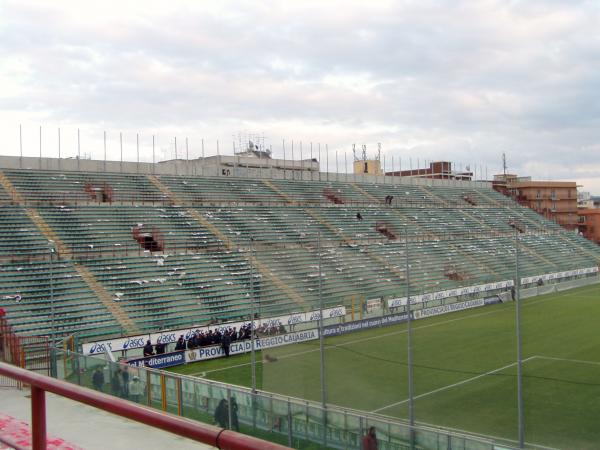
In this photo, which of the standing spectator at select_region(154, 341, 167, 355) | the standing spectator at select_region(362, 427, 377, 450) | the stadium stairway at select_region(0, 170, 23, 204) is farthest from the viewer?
the stadium stairway at select_region(0, 170, 23, 204)

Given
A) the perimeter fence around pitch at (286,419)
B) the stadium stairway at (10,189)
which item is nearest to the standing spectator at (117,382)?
the perimeter fence around pitch at (286,419)

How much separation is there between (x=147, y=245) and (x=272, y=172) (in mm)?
17363

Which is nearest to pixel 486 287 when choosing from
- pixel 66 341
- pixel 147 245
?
pixel 66 341

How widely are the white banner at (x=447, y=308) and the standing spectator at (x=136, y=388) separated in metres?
8.30

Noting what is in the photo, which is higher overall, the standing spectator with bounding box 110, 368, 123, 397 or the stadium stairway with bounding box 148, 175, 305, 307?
the stadium stairway with bounding box 148, 175, 305, 307

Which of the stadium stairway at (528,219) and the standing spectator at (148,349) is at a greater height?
the stadium stairway at (528,219)

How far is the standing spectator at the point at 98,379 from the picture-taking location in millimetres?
15141

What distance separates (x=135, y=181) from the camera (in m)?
37.9

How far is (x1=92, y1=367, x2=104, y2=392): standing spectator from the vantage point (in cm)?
1514

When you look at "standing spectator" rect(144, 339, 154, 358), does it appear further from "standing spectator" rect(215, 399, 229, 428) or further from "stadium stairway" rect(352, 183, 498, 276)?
"stadium stairway" rect(352, 183, 498, 276)

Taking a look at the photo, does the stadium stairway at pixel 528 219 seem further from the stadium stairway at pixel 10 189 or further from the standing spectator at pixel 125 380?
the stadium stairway at pixel 10 189

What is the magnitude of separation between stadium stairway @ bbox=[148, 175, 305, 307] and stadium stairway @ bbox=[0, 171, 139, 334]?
541cm

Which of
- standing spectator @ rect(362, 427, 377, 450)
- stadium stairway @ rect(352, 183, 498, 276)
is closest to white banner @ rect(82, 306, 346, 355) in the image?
stadium stairway @ rect(352, 183, 498, 276)

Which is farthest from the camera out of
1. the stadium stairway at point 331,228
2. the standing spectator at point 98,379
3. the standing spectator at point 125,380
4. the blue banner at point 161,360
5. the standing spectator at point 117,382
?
the stadium stairway at point 331,228
